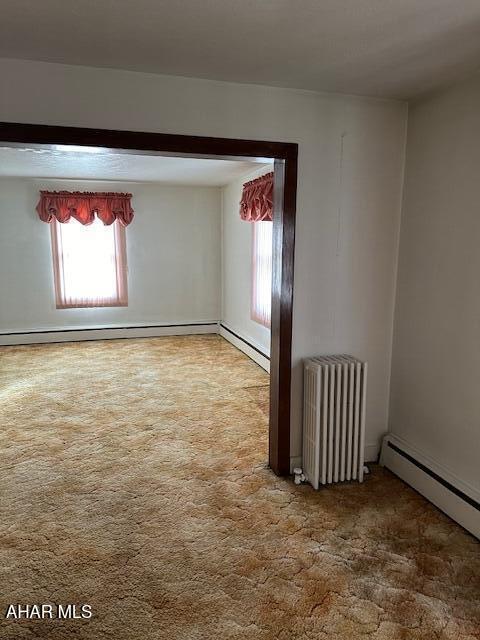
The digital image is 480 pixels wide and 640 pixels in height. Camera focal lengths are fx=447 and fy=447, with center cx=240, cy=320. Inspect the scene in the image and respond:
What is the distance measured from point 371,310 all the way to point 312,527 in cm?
140

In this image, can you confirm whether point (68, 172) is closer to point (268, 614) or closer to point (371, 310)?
point (371, 310)


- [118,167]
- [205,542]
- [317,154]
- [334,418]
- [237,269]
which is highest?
[118,167]

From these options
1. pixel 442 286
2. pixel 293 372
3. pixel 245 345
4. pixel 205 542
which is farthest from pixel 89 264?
pixel 442 286

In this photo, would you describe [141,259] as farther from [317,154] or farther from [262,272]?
[317,154]

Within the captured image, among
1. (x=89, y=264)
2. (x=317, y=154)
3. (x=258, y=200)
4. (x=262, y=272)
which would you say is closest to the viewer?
(x=317, y=154)

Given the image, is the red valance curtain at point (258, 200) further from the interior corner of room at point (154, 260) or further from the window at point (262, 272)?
the interior corner of room at point (154, 260)

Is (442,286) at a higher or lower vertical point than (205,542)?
higher

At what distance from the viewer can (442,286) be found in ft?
8.45

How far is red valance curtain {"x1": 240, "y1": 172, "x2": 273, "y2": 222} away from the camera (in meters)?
4.54

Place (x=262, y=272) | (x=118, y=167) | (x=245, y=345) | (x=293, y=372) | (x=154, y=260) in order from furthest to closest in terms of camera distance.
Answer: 1. (x=154, y=260)
2. (x=245, y=345)
3. (x=262, y=272)
4. (x=118, y=167)
5. (x=293, y=372)

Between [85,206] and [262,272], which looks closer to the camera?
[262,272]

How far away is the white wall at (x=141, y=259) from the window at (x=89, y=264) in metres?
0.11

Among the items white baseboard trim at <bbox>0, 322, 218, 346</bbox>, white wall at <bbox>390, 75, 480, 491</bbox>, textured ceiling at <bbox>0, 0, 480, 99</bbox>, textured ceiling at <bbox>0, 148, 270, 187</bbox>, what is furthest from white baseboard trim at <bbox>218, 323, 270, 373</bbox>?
textured ceiling at <bbox>0, 0, 480, 99</bbox>

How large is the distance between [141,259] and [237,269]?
156 cm
